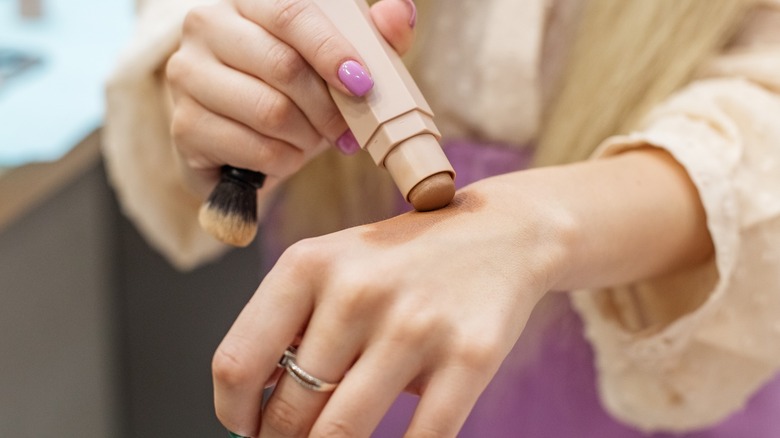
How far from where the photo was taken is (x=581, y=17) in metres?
0.49

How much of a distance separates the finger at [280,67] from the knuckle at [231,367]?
4.4 inches

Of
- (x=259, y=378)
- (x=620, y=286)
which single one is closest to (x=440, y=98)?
(x=620, y=286)

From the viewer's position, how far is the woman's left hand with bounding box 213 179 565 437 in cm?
25

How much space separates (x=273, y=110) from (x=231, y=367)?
12 centimetres

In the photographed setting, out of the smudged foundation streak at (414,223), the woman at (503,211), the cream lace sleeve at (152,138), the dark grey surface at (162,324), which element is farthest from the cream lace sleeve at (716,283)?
the dark grey surface at (162,324)

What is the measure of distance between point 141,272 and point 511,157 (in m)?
0.55

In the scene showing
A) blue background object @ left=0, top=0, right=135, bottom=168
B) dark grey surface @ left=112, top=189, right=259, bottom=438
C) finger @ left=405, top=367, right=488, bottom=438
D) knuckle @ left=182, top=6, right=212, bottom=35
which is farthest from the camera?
dark grey surface @ left=112, top=189, right=259, bottom=438

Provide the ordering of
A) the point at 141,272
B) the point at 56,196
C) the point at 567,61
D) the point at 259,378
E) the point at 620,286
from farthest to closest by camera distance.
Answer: the point at 141,272, the point at 56,196, the point at 567,61, the point at 620,286, the point at 259,378

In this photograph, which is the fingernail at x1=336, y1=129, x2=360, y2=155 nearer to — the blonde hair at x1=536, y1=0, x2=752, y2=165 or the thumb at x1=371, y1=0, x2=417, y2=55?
the thumb at x1=371, y1=0, x2=417, y2=55

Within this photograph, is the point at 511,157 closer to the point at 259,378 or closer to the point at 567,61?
the point at 567,61

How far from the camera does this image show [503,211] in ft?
0.94

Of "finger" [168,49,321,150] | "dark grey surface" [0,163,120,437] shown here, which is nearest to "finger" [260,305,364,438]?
"finger" [168,49,321,150]

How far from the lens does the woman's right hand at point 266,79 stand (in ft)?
0.99

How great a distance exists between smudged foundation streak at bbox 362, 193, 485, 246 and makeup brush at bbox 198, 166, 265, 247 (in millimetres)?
81
